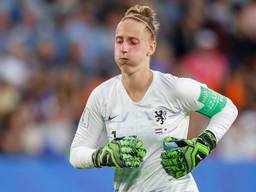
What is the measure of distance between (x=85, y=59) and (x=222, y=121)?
5968 mm

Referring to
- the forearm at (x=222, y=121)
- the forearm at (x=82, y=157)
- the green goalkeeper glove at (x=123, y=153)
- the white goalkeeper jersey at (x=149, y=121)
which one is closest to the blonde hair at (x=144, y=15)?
the white goalkeeper jersey at (x=149, y=121)

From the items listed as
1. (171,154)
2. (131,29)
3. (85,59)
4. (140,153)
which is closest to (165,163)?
(171,154)

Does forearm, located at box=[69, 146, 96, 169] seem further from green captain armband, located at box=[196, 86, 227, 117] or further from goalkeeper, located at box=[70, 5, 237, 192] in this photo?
green captain armband, located at box=[196, 86, 227, 117]

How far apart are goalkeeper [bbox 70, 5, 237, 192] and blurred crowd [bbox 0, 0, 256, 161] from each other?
4149 mm

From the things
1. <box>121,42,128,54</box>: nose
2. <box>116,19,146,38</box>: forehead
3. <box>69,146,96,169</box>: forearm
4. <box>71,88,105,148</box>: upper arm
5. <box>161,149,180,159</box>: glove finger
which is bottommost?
<box>69,146,96,169</box>: forearm

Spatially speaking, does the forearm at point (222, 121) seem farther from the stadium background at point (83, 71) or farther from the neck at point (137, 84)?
the stadium background at point (83, 71)

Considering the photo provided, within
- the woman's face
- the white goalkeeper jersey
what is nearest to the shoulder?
the white goalkeeper jersey

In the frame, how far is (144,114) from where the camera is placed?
6.40 metres

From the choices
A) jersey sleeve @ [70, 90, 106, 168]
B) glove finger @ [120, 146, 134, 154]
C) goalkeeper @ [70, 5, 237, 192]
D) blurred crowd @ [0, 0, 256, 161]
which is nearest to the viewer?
glove finger @ [120, 146, 134, 154]

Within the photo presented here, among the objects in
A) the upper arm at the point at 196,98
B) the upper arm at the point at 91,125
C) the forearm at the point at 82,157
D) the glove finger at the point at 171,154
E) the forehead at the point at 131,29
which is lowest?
the forearm at the point at 82,157

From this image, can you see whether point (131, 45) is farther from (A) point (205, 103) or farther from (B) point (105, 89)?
(A) point (205, 103)

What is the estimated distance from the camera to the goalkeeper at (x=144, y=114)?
6363 millimetres

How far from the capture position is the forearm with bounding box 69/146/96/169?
640 cm

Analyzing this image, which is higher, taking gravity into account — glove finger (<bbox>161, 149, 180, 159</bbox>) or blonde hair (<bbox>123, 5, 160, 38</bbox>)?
blonde hair (<bbox>123, 5, 160, 38</bbox>)
